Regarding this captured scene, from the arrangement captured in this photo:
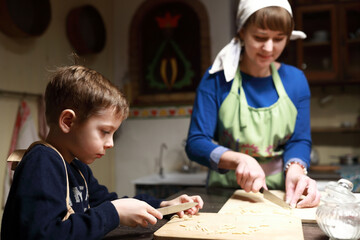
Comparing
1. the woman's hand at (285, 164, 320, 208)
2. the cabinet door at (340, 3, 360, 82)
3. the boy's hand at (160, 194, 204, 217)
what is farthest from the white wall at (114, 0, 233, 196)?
the boy's hand at (160, 194, 204, 217)

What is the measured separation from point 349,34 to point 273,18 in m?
2.09

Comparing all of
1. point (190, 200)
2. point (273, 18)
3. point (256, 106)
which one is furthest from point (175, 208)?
point (273, 18)

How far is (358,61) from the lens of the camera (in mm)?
3059

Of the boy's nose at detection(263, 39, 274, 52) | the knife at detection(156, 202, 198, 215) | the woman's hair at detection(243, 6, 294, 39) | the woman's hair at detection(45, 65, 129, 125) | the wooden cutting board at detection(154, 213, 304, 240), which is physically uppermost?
the woman's hair at detection(243, 6, 294, 39)

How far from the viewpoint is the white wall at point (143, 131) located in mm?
3133

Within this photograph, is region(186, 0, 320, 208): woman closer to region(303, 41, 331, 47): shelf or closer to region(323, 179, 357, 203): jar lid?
region(323, 179, 357, 203): jar lid

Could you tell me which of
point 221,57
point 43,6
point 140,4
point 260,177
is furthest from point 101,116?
point 140,4

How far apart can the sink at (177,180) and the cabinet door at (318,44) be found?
124 cm

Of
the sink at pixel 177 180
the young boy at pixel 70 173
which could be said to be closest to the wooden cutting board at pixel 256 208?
the young boy at pixel 70 173

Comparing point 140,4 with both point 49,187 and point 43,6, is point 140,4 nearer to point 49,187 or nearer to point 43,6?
point 43,6

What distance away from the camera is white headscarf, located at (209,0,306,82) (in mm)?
1263

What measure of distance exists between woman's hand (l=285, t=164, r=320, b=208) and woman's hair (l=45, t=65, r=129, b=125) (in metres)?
0.57

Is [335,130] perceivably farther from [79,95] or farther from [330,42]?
[79,95]

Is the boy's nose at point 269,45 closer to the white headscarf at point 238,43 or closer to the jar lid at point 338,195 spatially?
the white headscarf at point 238,43
